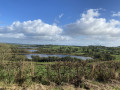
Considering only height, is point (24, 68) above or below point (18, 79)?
above

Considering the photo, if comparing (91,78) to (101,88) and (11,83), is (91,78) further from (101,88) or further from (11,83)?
(11,83)

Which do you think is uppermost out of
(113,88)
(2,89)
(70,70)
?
(70,70)

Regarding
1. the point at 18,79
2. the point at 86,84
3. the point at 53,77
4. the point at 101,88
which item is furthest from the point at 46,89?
the point at 101,88

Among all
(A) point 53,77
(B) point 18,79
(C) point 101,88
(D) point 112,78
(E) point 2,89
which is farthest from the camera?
(D) point 112,78

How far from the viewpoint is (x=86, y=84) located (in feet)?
16.9

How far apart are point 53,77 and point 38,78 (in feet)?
3.04

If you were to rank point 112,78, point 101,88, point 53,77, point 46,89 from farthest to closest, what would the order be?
point 112,78
point 53,77
point 101,88
point 46,89

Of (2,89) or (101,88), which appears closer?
(2,89)

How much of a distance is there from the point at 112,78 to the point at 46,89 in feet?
14.6

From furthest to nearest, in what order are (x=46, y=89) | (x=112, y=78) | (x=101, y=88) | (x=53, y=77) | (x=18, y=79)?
(x=112, y=78) → (x=53, y=77) → (x=18, y=79) → (x=101, y=88) → (x=46, y=89)

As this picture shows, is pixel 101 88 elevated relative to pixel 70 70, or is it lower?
lower

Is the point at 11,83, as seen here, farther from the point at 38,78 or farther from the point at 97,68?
the point at 97,68

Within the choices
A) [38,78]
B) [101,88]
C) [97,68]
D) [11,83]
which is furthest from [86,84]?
[11,83]

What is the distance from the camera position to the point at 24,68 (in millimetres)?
5473
